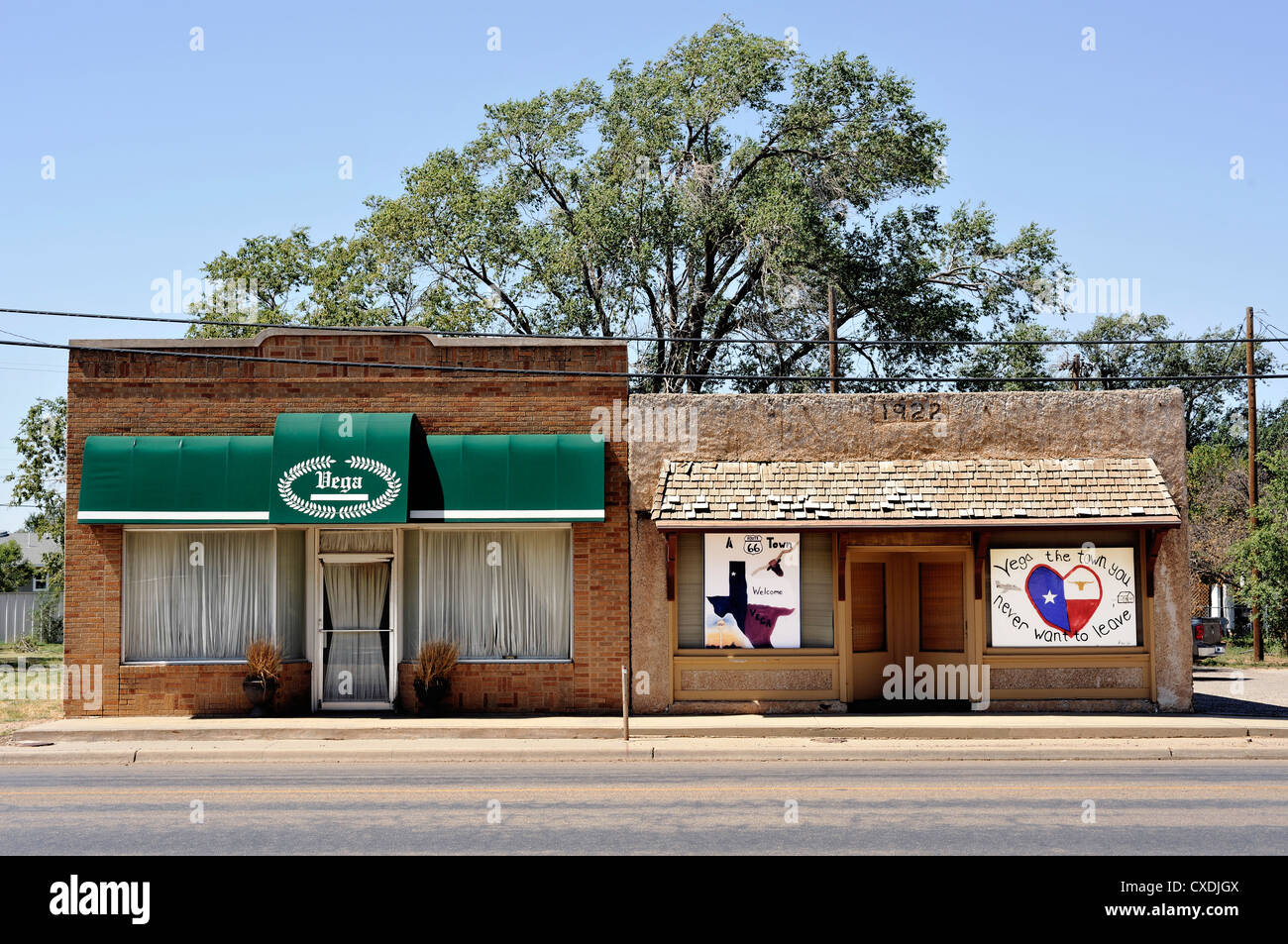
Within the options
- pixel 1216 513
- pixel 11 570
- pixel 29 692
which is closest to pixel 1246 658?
pixel 1216 513

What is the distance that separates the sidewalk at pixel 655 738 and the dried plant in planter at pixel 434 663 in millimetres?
589

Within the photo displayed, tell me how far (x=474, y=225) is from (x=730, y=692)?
22853mm

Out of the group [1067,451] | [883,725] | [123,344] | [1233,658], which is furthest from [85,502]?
[1233,658]

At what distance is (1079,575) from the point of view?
18.3m

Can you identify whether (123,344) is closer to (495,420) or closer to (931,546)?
(495,420)

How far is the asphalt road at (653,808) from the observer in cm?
932

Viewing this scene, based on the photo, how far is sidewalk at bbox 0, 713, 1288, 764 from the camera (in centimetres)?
1539

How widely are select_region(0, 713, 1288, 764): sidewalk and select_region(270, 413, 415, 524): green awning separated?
9.54ft

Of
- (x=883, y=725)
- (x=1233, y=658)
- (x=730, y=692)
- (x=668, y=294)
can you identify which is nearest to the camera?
(x=883, y=725)

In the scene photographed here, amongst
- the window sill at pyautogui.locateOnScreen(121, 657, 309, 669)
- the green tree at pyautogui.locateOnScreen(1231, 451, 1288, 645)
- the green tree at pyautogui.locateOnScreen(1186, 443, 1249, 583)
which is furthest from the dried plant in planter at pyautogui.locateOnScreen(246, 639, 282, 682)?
the green tree at pyautogui.locateOnScreen(1186, 443, 1249, 583)

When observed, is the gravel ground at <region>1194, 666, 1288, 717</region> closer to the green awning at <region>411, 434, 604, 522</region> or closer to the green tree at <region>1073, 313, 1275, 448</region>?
the green awning at <region>411, 434, 604, 522</region>

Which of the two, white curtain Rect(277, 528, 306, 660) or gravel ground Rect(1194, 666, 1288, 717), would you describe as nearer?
white curtain Rect(277, 528, 306, 660)

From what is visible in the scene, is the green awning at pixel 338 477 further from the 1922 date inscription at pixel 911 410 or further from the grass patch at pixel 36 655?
the grass patch at pixel 36 655

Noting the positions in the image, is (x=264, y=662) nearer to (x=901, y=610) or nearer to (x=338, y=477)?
(x=338, y=477)
